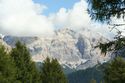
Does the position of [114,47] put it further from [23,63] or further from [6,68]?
[23,63]

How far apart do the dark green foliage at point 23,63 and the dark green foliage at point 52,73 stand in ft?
37.8

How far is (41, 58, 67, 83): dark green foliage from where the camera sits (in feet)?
234

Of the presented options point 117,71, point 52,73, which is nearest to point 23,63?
point 117,71

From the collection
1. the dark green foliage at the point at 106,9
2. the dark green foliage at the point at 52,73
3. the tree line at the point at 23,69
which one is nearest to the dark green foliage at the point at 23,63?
the tree line at the point at 23,69

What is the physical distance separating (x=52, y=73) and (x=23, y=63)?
48.2 feet

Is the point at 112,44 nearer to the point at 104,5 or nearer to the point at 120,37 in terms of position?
the point at 120,37

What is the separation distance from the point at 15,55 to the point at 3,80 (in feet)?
37.8

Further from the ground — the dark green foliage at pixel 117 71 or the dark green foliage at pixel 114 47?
the dark green foliage at pixel 114 47

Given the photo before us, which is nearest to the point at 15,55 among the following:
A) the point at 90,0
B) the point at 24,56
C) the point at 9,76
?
the point at 24,56

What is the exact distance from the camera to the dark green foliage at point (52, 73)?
2813 inches

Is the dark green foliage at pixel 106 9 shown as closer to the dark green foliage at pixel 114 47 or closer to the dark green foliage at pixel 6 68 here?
the dark green foliage at pixel 114 47

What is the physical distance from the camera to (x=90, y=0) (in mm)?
15781

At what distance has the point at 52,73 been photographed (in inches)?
2815

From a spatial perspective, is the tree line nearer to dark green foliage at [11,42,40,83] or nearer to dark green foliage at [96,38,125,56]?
dark green foliage at [11,42,40,83]
